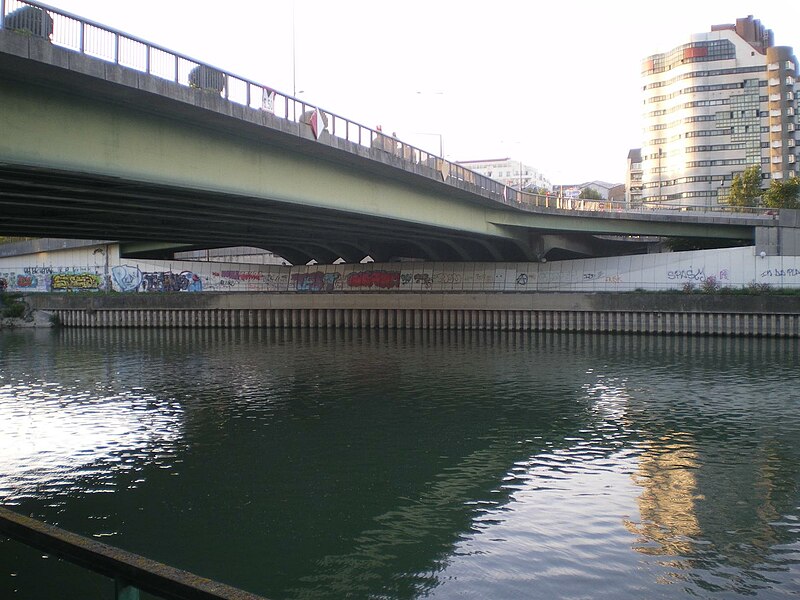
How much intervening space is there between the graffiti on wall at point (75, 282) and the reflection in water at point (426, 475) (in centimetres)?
3382

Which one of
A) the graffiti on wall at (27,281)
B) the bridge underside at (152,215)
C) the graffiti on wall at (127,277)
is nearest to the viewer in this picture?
the bridge underside at (152,215)

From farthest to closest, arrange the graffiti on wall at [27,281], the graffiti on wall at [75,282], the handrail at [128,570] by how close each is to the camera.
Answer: the graffiti on wall at [27,281], the graffiti on wall at [75,282], the handrail at [128,570]

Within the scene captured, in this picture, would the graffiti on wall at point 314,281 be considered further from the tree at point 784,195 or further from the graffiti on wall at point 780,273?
the tree at point 784,195

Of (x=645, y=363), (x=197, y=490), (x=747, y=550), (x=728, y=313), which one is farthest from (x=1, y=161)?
(x=728, y=313)

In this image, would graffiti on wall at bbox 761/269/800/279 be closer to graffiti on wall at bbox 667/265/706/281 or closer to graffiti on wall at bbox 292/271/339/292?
graffiti on wall at bbox 667/265/706/281

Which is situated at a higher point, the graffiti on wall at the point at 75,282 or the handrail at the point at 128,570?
the graffiti on wall at the point at 75,282

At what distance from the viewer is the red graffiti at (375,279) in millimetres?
61000

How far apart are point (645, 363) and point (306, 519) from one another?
2562 cm

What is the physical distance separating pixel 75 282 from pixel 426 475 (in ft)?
192

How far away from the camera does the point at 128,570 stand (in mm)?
4652

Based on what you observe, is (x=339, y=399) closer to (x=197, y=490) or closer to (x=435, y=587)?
(x=197, y=490)

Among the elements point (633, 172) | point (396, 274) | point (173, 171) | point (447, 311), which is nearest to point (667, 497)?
point (173, 171)

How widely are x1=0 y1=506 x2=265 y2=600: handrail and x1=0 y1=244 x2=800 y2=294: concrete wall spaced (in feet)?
165

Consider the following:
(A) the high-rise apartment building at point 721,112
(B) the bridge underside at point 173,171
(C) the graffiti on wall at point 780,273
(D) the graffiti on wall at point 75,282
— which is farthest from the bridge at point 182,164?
(A) the high-rise apartment building at point 721,112
